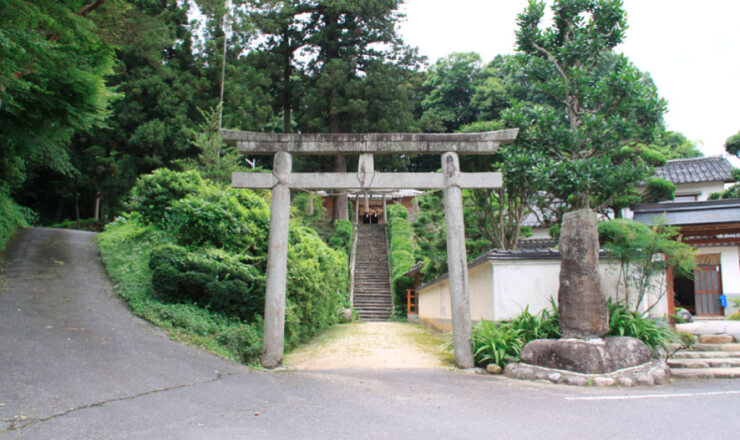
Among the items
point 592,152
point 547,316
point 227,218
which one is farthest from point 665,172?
point 227,218

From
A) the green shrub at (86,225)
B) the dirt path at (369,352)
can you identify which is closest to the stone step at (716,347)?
the dirt path at (369,352)

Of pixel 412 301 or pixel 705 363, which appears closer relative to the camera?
pixel 705 363

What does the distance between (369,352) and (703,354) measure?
6.27 metres

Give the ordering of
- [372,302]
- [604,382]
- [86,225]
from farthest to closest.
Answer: [86,225] < [372,302] < [604,382]

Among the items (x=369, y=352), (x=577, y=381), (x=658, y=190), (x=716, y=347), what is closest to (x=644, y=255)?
(x=716, y=347)

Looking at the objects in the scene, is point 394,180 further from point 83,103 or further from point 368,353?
point 83,103

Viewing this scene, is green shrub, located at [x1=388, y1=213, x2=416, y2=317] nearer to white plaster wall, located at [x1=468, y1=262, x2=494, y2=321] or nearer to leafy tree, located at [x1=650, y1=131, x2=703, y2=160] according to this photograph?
white plaster wall, located at [x1=468, y1=262, x2=494, y2=321]

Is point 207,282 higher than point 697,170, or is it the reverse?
point 697,170

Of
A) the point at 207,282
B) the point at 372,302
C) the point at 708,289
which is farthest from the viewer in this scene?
the point at 372,302

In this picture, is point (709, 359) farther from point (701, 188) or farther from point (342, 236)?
point (342, 236)

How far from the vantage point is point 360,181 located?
8.37 metres

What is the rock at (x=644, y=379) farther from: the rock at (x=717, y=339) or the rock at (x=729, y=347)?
the rock at (x=717, y=339)

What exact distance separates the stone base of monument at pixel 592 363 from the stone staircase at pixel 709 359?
0.57 meters

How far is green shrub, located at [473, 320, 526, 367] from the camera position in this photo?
7703 millimetres
